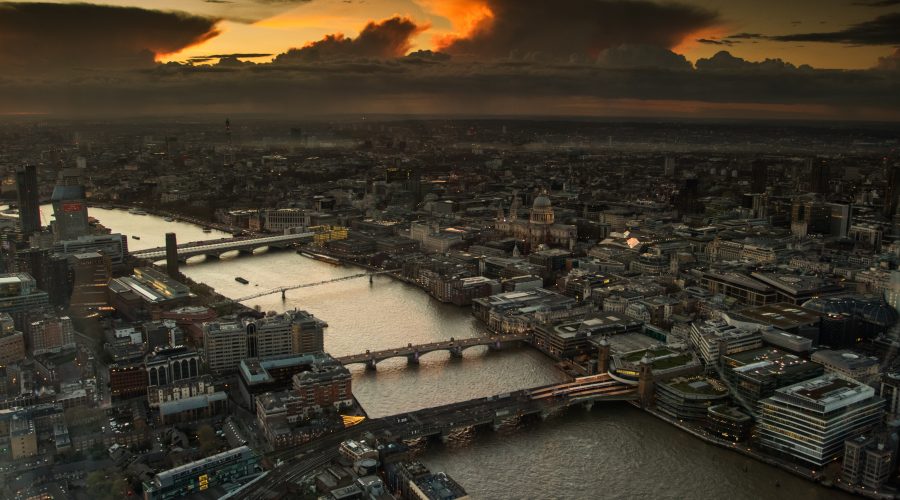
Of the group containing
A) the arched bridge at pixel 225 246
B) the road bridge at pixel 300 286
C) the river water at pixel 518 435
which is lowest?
→ the river water at pixel 518 435

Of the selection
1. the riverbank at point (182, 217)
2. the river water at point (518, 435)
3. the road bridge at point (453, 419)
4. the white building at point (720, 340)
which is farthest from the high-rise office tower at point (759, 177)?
the riverbank at point (182, 217)

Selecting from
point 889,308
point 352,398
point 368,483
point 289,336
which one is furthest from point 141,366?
point 889,308

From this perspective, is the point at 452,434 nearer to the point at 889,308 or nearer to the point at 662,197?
the point at 889,308

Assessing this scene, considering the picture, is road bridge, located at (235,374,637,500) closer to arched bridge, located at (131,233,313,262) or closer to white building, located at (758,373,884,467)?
white building, located at (758,373,884,467)

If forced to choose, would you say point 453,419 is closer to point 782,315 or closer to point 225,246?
point 782,315

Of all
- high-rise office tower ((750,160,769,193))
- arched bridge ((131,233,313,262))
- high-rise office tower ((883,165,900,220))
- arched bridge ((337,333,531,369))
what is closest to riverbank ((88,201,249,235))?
arched bridge ((131,233,313,262))

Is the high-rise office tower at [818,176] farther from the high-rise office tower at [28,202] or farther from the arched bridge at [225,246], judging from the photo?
the high-rise office tower at [28,202]

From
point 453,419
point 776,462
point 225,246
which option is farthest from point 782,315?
point 225,246
